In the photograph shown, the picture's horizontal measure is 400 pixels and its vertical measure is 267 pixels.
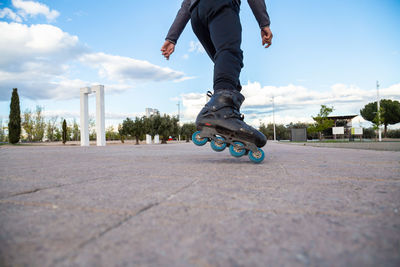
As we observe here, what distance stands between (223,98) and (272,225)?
4.79 feet

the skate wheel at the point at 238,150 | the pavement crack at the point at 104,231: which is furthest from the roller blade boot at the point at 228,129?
the pavement crack at the point at 104,231

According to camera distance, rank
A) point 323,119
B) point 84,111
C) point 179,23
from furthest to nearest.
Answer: point 323,119 < point 84,111 < point 179,23

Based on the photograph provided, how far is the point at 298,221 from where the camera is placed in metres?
0.54

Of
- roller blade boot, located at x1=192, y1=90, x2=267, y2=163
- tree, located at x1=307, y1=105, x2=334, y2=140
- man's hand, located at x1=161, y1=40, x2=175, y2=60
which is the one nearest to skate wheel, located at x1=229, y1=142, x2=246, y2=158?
roller blade boot, located at x1=192, y1=90, x2=267, y2=163

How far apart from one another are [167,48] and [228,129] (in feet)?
3.81

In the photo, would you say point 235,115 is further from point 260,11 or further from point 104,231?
point 104,231

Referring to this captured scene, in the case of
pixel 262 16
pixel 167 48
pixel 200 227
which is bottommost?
pixel 200 227

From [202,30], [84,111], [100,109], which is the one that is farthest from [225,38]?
[84,111]

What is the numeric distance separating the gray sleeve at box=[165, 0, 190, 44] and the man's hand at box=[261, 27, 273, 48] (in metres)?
0.80

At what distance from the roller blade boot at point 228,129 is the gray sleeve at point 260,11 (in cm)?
68

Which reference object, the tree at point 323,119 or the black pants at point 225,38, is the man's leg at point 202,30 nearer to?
the black pants at point 225,38

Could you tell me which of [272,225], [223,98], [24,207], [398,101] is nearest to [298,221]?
[272,225]

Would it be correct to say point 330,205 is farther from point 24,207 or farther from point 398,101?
point 398,101

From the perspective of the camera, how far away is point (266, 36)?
6.85ft
